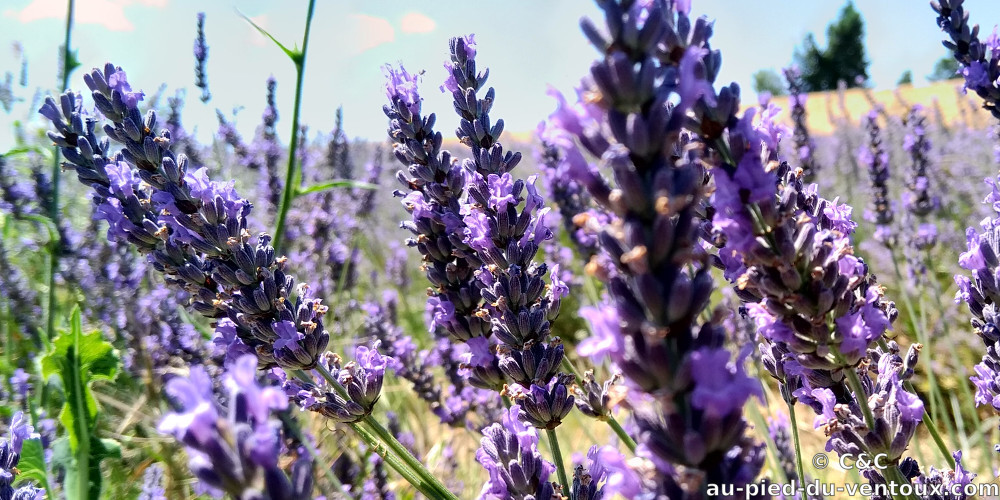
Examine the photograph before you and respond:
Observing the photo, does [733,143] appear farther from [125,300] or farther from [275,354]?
[125,300]

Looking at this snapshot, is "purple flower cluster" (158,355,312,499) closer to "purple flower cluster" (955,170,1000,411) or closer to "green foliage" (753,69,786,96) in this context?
"purple flower cluster" (955,170,1000,411)

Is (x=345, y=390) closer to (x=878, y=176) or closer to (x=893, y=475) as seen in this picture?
(x=893, y=475)

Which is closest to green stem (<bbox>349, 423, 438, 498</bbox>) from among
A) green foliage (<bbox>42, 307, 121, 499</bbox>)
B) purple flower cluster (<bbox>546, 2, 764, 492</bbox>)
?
green foliage (<bbox>42, 307, 121, 499</bbox>)

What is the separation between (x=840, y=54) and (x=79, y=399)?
49.8 m

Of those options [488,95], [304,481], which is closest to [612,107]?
[304,481]

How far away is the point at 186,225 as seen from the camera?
1.56 meters

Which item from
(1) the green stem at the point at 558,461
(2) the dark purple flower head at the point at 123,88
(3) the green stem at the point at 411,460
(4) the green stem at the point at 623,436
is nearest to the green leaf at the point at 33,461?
(3) the green stem at the point at 411,460

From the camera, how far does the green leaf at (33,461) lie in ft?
5.01

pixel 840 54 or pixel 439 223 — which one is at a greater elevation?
pixel 840 54

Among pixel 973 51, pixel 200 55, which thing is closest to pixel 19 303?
pixel 200 55

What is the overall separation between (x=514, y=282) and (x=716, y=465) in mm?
836

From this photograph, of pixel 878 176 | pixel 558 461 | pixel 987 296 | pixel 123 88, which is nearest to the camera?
pixel 987 296

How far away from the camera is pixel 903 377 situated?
1504mm

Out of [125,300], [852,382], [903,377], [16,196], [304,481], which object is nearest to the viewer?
[304,481]
